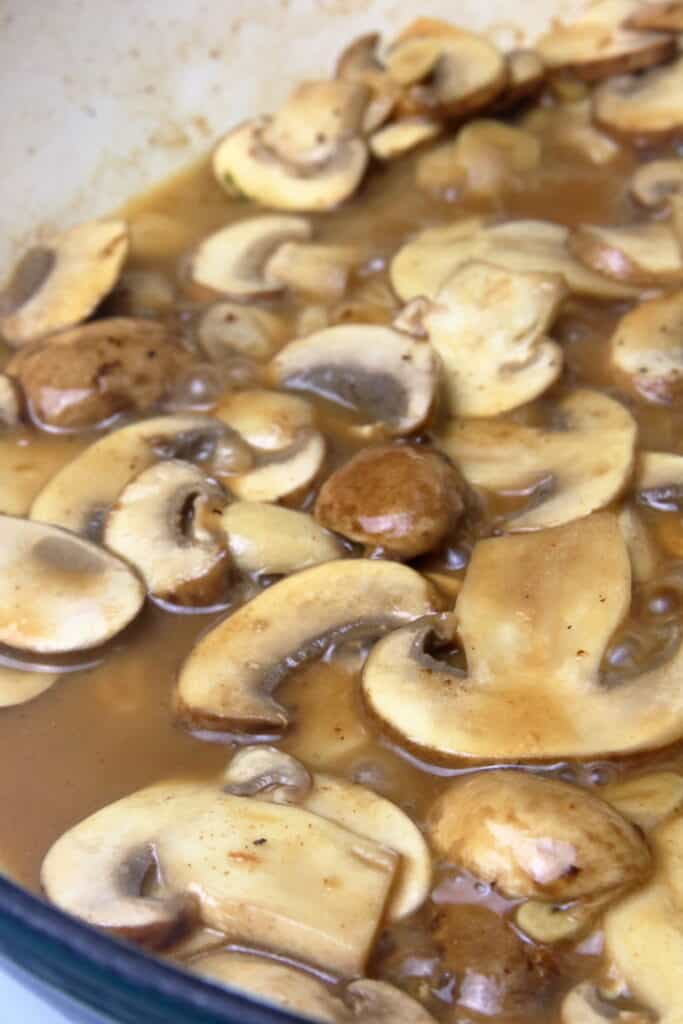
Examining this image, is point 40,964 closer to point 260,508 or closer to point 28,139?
point 260,508

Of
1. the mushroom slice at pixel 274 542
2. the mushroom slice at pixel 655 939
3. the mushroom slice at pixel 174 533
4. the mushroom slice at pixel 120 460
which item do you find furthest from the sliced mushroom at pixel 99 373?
the mushroom slice at pixel 655 939

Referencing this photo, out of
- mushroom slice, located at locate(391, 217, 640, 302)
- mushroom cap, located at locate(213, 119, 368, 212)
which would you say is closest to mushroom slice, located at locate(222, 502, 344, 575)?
mushroom slice, located at locate(391, 217, 640, 302)

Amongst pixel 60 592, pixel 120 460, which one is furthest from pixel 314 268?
pixel 60 592

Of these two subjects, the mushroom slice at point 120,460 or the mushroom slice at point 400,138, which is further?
the mushroom slice at point 400,138

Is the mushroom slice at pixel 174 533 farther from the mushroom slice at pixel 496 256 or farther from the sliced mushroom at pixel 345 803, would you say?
the mushroom slice at pixel 496 256

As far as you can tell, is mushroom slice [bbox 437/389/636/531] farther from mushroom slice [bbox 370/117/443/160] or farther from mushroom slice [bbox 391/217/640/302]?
mushroom slice [bbox 370/117/443/160]

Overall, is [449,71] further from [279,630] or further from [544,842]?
[544,842]
